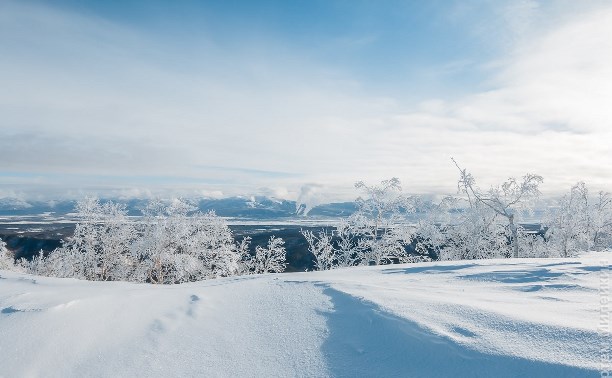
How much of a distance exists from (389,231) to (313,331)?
22962 mm

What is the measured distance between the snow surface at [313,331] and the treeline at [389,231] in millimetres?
19689

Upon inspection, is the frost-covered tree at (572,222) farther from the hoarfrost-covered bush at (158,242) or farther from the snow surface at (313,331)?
the snow surface at (313,331)

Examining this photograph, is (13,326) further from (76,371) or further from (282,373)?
(282,373)

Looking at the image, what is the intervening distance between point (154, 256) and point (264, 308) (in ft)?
88.0

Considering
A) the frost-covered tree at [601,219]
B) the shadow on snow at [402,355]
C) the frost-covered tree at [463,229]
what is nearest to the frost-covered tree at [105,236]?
the frost-covered tree at [463,229]

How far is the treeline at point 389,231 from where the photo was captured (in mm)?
25375

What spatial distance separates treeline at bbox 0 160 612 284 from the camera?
25.4 meters

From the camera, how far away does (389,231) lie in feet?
86.2

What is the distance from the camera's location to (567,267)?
6.88m

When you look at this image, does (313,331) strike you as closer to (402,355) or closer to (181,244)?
(402,355)

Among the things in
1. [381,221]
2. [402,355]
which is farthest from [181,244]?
[402,355]

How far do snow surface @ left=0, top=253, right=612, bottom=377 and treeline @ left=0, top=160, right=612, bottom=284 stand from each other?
775 inches

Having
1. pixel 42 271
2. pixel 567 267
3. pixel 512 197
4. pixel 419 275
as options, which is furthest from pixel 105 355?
pixel 42 271

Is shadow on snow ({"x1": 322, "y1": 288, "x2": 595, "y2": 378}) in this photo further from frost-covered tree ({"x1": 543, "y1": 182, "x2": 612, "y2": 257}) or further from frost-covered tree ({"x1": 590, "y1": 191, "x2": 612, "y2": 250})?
frost-covered tree ({"x1": 590, "y1": 191, "x2": 612, "y2": 250})
